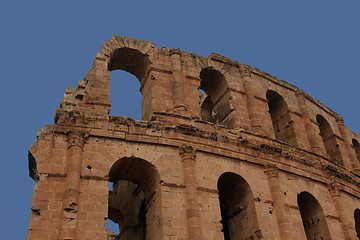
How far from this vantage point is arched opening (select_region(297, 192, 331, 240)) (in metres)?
16.0

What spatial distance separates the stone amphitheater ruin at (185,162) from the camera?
12.0 meters

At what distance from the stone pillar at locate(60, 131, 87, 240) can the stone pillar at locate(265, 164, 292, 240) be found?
23.1ft

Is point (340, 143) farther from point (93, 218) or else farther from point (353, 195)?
point (93, 218)

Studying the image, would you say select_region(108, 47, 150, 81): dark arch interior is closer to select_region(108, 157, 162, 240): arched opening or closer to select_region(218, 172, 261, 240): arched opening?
select_region(108, 157, 162, 240): arched opening

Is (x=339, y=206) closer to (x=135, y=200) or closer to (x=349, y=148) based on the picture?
(x=349, y=148)

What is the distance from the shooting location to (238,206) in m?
14.8

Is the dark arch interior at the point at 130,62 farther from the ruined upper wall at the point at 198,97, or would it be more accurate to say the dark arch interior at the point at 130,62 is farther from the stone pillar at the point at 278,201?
the stone pillar at the point at 278,201

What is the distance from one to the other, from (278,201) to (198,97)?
5.13 m

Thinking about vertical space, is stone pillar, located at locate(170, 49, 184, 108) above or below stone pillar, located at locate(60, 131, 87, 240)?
above

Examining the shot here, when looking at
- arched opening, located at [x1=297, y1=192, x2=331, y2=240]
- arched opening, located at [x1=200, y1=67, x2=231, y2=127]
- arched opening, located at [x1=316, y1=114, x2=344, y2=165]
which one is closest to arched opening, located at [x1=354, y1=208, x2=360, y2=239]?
arched opening, located at [x1=316, y1=114, x2=344, y2=165]

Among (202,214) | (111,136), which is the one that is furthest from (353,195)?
(111,136)

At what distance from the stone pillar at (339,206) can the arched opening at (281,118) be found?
2.61 meters

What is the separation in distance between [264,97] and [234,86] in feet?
A: 5.51

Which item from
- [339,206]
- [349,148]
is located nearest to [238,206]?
[339,206]
